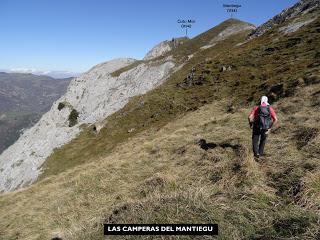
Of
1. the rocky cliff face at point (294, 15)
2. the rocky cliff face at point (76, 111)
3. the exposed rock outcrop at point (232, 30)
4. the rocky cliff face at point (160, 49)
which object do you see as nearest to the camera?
the rocky cliff face at point (294, 15)

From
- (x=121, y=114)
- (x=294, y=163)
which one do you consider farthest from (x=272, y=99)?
(x=121, y=114)

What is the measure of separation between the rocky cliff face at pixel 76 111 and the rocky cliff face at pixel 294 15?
21.3 meters

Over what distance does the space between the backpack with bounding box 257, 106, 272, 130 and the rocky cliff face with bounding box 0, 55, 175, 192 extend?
3911 cm

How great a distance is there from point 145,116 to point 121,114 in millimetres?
7492

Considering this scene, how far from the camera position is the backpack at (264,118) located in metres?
15.5

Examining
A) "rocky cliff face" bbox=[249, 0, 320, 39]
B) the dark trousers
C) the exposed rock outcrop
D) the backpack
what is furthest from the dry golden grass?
the exposed rock outcrop

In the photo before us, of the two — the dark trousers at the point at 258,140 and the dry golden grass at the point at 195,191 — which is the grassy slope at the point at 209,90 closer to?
the dry golden grass at the point at 195,191

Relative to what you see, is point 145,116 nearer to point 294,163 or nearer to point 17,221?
point 17,221

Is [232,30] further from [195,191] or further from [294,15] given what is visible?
[195,191]

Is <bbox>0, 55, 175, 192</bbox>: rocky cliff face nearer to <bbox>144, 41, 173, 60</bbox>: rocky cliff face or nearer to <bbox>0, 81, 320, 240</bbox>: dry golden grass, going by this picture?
<bbox>0, 81, 320, 240</bbox>: dry golden grass

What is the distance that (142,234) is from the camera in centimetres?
838

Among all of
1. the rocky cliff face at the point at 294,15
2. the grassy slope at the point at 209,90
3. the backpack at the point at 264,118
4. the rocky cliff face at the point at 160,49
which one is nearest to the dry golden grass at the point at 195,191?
the backpack at the point at 264,118

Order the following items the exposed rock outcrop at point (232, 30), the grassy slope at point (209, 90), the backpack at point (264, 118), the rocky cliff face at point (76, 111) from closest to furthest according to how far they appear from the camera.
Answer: the backpack at point (264, 118)
the grassy slope at point (209, 90)
the rocky cliff face at point (76, 111)
the exposed rock outcrop at point (232, 30)

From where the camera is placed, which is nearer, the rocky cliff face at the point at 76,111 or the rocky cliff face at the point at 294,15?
the rocky cliff face at the point at 294,15
